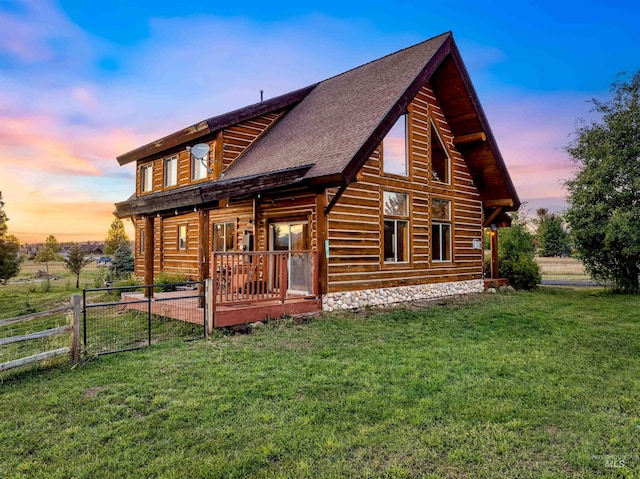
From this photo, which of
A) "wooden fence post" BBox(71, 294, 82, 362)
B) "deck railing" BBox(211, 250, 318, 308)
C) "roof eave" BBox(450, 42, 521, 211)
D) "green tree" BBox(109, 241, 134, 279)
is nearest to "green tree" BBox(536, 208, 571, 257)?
"roof eave" BBox(450, 42, 521, 211)

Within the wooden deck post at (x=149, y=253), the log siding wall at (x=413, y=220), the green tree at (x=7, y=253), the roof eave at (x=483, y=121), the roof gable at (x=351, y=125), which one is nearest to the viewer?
the roof gable at (x=351, y=125)

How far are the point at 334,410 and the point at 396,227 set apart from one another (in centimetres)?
796

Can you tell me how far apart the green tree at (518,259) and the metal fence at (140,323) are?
12622mm

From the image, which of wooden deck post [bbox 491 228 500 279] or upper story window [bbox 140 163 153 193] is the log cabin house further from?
wooden deck post [bbox 491 228 500 279]

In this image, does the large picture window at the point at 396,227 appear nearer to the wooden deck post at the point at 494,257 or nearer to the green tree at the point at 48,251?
the wooden deck post at the point at 494,257

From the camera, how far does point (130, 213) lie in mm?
9859

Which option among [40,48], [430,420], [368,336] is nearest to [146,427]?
[430,420]

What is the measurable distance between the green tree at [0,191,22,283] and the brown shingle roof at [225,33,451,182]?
473 inches

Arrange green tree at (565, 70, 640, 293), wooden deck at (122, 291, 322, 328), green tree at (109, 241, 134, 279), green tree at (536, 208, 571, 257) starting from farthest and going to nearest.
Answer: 1. green tree at (536, 208, 571, 257)
2. green tree at (109, 241, 134, 279)
3. green tree at (565, 70, 640, 293)
4. wooden deck at (122, 291, 322, 328)

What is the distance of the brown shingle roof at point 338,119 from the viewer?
9062mm

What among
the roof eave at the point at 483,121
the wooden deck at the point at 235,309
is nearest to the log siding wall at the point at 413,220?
the wooden deck at the point at 235,309

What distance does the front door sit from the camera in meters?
9.56

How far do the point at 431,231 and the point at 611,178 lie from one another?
729 centimetres

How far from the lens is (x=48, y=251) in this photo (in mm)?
28781
